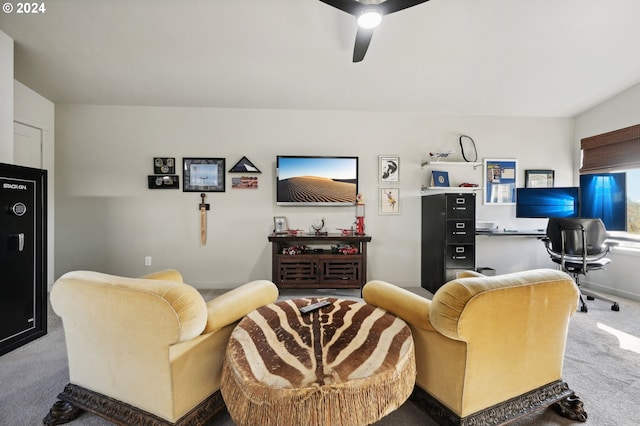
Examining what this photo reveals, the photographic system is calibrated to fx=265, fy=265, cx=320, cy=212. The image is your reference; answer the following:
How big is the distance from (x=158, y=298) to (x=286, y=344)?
55 cm

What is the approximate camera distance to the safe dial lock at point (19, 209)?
2.01 m

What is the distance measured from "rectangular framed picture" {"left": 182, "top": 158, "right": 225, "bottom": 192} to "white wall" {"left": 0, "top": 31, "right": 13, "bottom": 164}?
1.53 metres

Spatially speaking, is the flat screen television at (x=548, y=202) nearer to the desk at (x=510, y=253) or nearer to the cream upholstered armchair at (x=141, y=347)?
the desk at (x=510, y=253)

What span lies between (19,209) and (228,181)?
1.94m

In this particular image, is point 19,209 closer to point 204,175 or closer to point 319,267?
point 204,175

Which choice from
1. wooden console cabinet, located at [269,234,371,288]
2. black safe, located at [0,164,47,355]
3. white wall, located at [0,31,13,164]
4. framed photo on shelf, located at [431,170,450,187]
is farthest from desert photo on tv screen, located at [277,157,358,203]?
white wall, located at [0,31,13,164]

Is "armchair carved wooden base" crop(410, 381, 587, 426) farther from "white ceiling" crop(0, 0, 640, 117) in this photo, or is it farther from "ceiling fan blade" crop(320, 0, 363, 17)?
"white ceiling" crop(0, 0, 640, 117)

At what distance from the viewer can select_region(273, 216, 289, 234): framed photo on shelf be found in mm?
3593

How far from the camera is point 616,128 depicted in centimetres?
336

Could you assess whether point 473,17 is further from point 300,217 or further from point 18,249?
point 18,249

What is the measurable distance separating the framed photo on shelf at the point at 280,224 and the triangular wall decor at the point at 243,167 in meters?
0.72

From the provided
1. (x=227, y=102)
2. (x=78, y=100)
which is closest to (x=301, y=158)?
(x=227, y=102)

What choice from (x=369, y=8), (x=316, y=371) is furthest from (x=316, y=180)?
(x=316, y=371)

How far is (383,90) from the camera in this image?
126 inches
